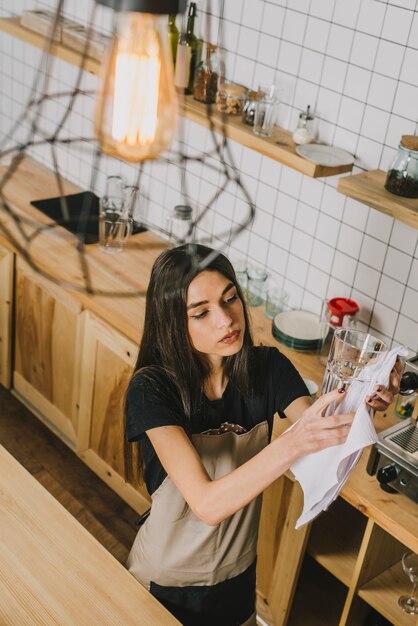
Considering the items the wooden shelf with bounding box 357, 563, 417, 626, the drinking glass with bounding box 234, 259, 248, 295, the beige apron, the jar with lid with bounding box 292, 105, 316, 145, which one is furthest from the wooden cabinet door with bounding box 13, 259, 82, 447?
the wooden shelf with bounding box 357, 563, 417, 626

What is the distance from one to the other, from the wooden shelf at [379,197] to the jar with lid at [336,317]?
1.65ft

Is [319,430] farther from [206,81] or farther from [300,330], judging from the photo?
[206,81]

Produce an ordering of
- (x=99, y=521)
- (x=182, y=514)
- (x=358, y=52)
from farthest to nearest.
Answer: (x=99, y=521) < (x=358, y=52) < (x=182, y=514)

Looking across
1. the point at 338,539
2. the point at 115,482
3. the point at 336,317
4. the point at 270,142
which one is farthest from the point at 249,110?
the point at 115,482

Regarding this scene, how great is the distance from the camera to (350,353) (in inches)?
77.3

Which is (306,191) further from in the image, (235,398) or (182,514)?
(182,514)

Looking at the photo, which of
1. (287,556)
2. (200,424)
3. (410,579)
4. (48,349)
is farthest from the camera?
(48,349)

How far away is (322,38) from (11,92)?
6.86 feet

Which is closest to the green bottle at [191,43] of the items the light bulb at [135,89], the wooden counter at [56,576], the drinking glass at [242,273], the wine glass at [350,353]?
the drinking glass at [242,273]

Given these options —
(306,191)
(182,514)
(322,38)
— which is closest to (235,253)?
(306,191)

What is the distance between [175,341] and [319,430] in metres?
0.50

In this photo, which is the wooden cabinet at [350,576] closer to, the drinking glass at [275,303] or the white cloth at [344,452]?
the white cloth at [344,452]

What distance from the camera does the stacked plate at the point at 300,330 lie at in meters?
2.91

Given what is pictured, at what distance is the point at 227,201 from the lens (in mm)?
3250
